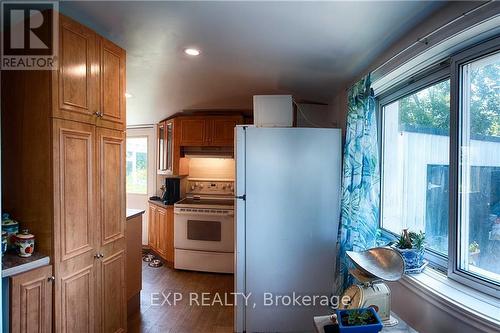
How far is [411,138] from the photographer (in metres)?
1.94

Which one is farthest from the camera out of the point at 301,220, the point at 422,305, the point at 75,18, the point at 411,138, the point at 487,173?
the point at 301,220

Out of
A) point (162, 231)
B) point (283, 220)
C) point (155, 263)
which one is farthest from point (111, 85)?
point (155, 263)

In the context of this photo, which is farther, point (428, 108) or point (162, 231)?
point (162, 231)

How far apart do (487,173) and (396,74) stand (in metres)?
0.83

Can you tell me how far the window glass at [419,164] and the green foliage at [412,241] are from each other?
93 mm

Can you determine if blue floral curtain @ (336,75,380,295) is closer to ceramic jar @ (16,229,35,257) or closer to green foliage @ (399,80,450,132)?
green foliage @ (399,80,450,132)

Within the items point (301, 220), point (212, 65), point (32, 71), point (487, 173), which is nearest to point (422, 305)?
point (487, 173)

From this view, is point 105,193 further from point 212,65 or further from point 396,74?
point 396,74

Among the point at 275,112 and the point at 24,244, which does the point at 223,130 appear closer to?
the point at 275,112

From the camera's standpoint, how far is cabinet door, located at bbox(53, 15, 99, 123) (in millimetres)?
1471

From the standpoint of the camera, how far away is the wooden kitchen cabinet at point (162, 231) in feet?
12.8

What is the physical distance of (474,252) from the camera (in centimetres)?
136

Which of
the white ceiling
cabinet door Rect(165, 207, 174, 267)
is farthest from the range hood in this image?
the white ceiling

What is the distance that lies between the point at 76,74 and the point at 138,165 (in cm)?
339
